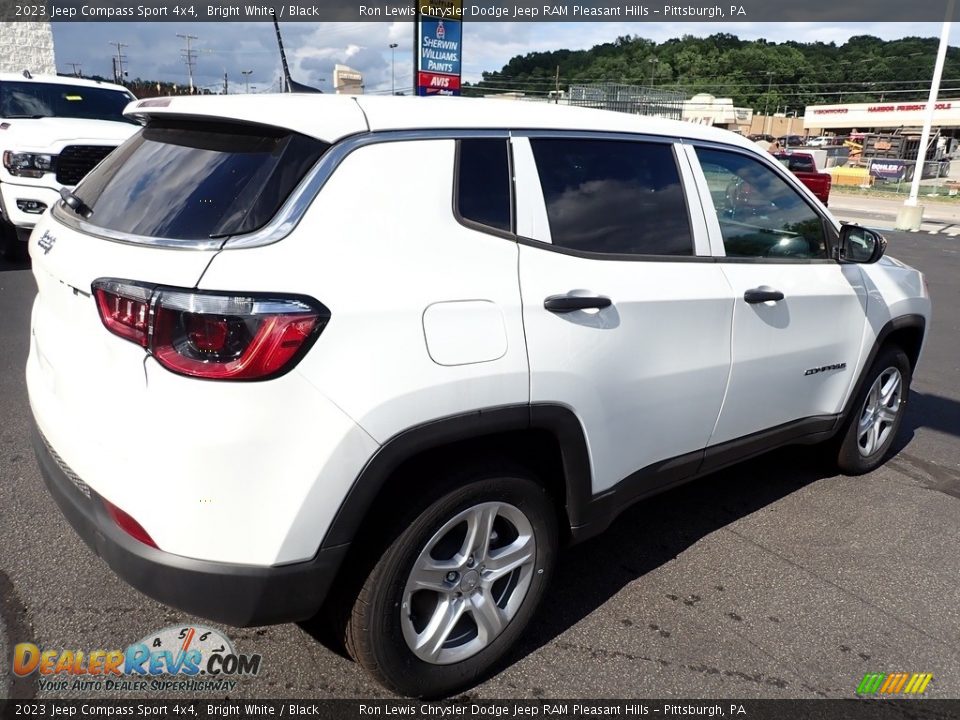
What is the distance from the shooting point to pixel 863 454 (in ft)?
13.9

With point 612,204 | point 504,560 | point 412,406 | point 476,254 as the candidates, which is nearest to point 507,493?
point 504,560

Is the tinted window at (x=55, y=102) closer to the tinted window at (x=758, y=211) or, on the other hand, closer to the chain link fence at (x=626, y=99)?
the tinted window at (x=758, y=211)

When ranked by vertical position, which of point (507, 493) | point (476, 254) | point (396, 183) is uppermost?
point (396, 183)

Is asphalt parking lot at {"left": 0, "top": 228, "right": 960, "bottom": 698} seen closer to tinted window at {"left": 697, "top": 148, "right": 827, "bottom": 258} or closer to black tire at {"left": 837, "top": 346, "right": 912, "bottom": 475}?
black tire at {"left": 837, "top": 346, "right": 912, "bottom": 475}

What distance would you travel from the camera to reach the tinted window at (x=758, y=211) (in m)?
3.15

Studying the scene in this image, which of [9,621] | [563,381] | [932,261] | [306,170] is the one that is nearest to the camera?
[306,170]

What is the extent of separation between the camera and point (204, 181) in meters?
2.15

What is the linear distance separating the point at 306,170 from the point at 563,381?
1.01 meters

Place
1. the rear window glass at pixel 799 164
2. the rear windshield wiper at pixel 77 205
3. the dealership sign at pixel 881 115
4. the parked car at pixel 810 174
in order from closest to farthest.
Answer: the rear windshield wiper at pixel 77 205 → the parked car at pixel 810 174 → the rear window glass at pixel 799 164 → the dealership sign at pixel 881 115

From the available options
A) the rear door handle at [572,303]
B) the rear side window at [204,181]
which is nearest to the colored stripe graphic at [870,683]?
the rear door handle at [572,303]

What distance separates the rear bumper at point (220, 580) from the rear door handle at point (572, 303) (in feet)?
3.14

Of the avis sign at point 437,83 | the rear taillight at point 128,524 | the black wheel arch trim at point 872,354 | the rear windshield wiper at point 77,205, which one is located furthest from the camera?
the avis sign at point 437,83

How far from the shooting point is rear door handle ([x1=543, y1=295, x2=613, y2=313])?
92.7 inches

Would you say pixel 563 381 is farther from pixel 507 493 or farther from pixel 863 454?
pixel 863 454
